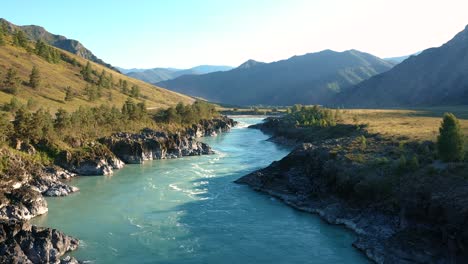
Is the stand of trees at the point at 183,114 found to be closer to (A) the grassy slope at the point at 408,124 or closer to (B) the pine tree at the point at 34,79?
(B) the pine tree at the point at 34,79

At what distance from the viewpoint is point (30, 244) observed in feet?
120

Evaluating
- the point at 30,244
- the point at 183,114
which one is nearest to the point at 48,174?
the point at 30,244

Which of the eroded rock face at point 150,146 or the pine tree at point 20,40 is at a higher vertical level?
the pine tree at point 20,40

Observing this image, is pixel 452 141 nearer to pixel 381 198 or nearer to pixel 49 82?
pixel 381 198

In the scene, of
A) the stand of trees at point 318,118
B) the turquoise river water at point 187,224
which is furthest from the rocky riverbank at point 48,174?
the stand of trees at point 318,118

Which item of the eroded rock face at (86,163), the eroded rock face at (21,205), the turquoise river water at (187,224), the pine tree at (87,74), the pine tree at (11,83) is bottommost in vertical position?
the turquoise river water at (187,224)

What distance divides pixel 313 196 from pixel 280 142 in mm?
69354

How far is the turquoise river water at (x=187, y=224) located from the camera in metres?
39.2

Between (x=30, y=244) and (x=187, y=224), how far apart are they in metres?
17.1

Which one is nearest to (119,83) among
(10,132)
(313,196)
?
(10,132)

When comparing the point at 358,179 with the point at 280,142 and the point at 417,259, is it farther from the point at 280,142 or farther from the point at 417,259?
the point at 280,142

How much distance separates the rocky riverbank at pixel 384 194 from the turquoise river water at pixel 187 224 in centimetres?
270

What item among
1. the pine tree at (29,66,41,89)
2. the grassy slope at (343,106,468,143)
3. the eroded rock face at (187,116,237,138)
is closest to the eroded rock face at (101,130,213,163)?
the eroded rock face at (187,116,237,138)

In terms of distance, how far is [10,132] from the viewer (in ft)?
226
